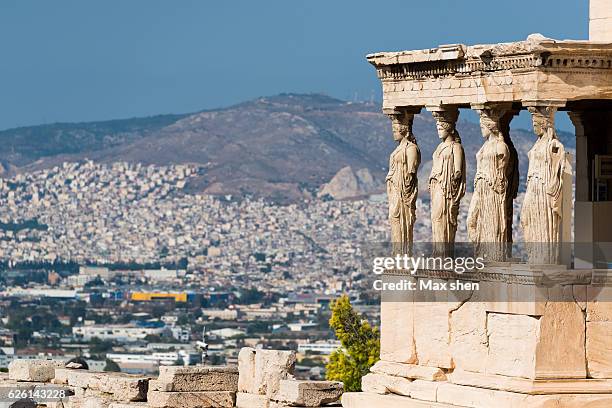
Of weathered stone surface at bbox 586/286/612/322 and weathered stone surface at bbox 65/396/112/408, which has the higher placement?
weathered stone surface at bbox 586/286/612/322

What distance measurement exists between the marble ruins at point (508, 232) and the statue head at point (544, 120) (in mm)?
14

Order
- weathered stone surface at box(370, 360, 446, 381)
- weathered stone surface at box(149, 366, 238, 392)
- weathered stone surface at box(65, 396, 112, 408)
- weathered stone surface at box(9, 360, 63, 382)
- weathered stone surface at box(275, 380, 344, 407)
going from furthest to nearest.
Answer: weathered stone surface at box(9, 360, 63, 382)
weathered stone surface at box(65, 396, 112, 408)
weathered stone surface at box(149, 366, 238, 392)
weathered stone surface at box(275, 380, 344, 407)
weathered stone surface at box(370, 360, 446, 381)

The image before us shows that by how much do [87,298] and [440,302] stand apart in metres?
150

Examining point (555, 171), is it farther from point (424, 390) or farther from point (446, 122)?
A: point (424, 390)

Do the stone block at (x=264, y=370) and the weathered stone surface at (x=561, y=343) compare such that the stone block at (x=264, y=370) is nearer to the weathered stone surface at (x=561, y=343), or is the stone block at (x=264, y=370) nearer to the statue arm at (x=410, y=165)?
the statue arm at (x=410, y=165)

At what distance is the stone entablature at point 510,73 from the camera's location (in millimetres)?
22734

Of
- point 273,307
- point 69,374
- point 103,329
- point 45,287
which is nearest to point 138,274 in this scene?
point 45,287

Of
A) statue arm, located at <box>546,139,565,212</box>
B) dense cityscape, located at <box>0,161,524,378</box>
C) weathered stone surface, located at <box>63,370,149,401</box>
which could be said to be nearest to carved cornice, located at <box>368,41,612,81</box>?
statue arm, located at <box>546,139,565,212</box>

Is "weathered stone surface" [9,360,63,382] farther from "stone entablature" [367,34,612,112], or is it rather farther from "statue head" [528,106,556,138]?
"statue head" [528,106,556,138]

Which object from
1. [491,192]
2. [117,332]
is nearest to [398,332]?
[491,192]

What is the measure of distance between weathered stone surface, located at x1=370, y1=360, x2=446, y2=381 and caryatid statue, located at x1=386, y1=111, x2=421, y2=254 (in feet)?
4.14

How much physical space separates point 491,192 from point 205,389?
5735mm

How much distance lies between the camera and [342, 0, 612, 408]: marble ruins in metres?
22.8

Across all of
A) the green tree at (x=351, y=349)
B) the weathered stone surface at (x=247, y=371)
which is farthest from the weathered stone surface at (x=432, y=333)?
the green tree at (x=351, y=349)
